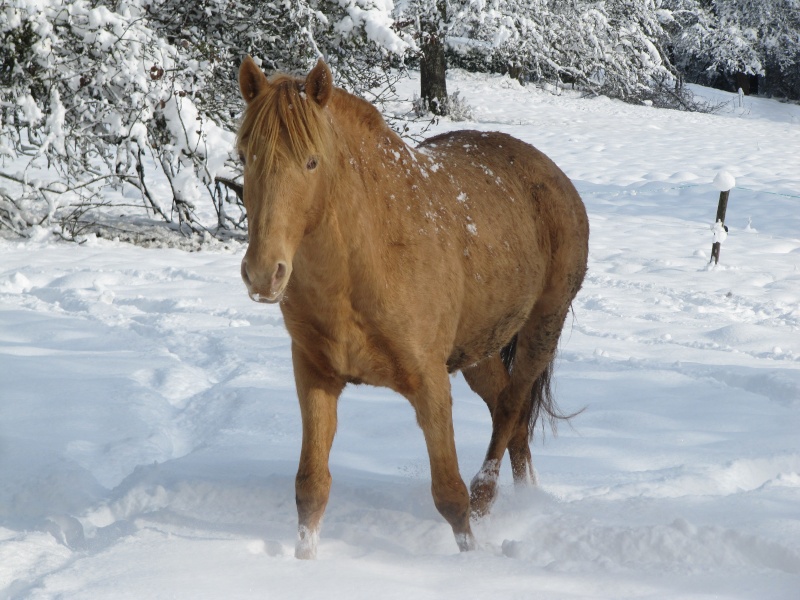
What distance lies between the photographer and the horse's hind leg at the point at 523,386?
377 cm

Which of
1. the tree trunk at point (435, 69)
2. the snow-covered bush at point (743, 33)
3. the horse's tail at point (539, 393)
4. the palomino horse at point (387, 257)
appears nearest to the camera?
the palomino horse at point (387, 257)

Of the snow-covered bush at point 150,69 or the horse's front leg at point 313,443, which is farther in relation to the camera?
the snow-covered bush at point 150,69

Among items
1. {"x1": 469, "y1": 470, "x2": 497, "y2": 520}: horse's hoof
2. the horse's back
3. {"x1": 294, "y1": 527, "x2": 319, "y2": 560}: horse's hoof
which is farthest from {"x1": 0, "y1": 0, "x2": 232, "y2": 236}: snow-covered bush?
{"x1": 294, "y1": 527, "x2": 319, "y2": 560}: horse's hoof

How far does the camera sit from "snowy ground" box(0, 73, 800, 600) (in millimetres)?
Result: 2592

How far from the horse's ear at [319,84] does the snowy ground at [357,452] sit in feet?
4.80

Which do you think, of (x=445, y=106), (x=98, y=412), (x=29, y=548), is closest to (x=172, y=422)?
(x=98, y=412)

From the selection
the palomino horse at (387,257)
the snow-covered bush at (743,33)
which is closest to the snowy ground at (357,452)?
the palomino horse at (387,257)

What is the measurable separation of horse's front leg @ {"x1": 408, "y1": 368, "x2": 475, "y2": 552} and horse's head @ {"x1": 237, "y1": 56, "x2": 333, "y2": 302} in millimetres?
764

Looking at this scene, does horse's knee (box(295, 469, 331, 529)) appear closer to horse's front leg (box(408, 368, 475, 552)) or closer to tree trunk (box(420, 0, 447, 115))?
horse's front leg (box(408, 368, 475, 552))

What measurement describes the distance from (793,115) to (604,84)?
6972 millimetres

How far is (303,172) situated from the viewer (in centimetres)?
242

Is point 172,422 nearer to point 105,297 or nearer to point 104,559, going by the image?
point 104,559

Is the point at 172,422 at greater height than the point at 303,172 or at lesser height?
lesser

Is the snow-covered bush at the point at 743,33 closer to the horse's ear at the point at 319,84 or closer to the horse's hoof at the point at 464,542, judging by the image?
the horse's hoof at the point at 464,542
